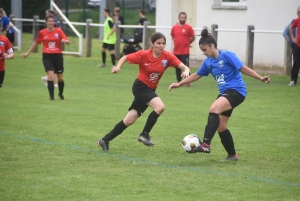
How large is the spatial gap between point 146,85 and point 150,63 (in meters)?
0.32

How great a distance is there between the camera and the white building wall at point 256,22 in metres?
21.8

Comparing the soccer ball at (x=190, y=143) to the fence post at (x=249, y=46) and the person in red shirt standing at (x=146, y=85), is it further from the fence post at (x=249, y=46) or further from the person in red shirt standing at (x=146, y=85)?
the fence post at (x=249, y=46)

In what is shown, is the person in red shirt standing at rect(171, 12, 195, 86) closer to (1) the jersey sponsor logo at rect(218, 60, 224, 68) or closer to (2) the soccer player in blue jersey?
(2) the soccer player in blue jersey

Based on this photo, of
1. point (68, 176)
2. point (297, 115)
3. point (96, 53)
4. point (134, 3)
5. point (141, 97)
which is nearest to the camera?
point (68, 176)

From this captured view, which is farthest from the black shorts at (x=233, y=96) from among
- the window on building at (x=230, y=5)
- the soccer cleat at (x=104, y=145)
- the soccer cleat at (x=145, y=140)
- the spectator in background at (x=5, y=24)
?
the spectator in background at (x=5, y=24)

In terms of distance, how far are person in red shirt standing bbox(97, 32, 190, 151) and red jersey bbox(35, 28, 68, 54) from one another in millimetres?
6094

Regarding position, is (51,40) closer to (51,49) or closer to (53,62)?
(51,49)

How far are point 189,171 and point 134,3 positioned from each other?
32137mm

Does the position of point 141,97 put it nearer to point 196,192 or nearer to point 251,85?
point 196,192

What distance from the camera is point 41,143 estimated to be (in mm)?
9672

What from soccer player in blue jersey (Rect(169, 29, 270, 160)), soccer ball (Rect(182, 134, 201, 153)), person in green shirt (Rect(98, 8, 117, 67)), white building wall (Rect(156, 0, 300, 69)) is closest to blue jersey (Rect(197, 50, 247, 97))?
soccer player in blue jersey (Rect(169, 29, 270, 160))

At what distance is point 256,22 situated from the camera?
74.3ft

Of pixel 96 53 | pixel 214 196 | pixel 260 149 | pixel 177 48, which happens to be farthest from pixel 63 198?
pixel 96 53

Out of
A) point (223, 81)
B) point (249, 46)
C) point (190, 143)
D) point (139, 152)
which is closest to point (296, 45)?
point (249, 46)
